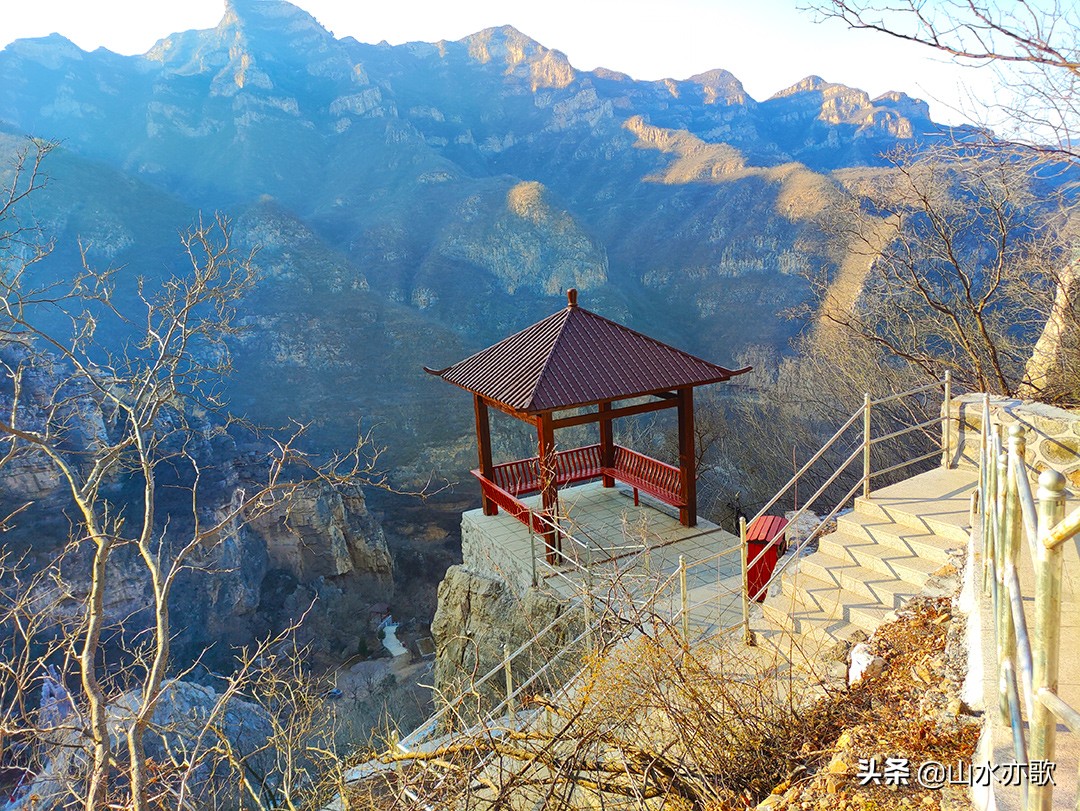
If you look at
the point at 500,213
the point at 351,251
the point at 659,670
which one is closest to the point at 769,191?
the point at 500,213

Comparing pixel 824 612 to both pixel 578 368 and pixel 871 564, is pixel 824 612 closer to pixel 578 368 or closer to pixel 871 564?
pixel 871 564

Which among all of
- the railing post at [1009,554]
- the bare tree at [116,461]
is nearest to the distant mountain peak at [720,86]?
the bare tree at [116,461]

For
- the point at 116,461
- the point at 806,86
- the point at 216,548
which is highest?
the point at 806,86

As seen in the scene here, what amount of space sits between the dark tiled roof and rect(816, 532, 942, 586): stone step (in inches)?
158

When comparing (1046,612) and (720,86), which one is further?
(720,86)

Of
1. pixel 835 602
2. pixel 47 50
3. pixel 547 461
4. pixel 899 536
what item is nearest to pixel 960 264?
pixel 547 461

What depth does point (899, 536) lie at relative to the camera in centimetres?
599

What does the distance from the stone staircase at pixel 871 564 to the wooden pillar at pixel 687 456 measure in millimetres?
3767

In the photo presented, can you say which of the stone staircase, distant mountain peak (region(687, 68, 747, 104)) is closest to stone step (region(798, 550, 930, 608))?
the stone staircase

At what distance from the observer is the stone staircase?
5535 millimetres

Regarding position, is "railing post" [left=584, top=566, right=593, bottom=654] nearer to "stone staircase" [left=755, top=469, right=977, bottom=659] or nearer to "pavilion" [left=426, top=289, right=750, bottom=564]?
"stone staircase" [left=755, top=469, right=977, bottom=659]

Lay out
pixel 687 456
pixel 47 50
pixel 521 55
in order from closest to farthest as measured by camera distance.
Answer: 1. pixel 687 456
2. pixel 47 50
3. pixel 521 55

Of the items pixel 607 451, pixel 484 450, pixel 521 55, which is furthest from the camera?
pixel 521 55

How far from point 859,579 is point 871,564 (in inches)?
9.2
